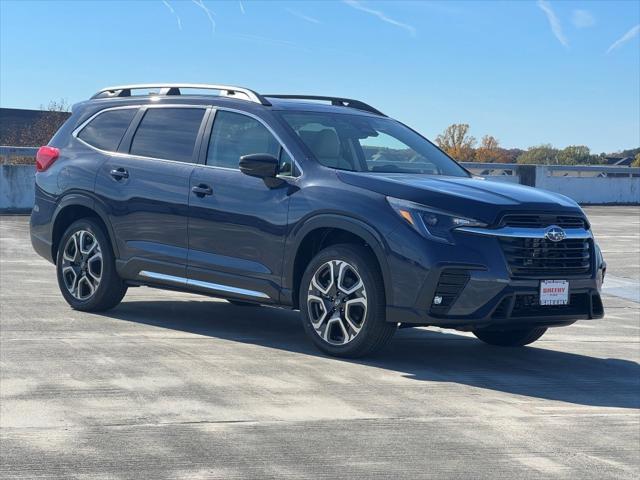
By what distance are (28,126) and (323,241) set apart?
61827mm

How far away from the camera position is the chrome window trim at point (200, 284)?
28.4ft

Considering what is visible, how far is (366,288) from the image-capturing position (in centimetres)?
782

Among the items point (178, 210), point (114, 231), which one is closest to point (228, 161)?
point (178, 210)

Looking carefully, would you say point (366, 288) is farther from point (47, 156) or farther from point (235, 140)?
point (47, 156)

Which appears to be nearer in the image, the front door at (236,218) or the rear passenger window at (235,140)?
the front door at (236,218)

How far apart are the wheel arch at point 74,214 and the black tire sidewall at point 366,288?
224 centimetres

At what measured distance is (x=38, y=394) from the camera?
259 inches

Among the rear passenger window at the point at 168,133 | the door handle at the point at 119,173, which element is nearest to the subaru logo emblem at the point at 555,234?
the rear passenger window at the point at 168,133

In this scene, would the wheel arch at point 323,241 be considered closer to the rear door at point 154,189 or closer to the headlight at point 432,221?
the headlight at point 432,221

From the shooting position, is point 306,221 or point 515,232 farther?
point 306,221

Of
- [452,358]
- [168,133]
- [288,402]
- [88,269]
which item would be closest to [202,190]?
[168,133]

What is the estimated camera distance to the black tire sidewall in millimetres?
7797

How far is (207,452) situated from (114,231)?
4.49 m

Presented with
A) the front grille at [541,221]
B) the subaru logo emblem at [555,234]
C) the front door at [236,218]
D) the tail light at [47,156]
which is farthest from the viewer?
the tail light at [47,156]
